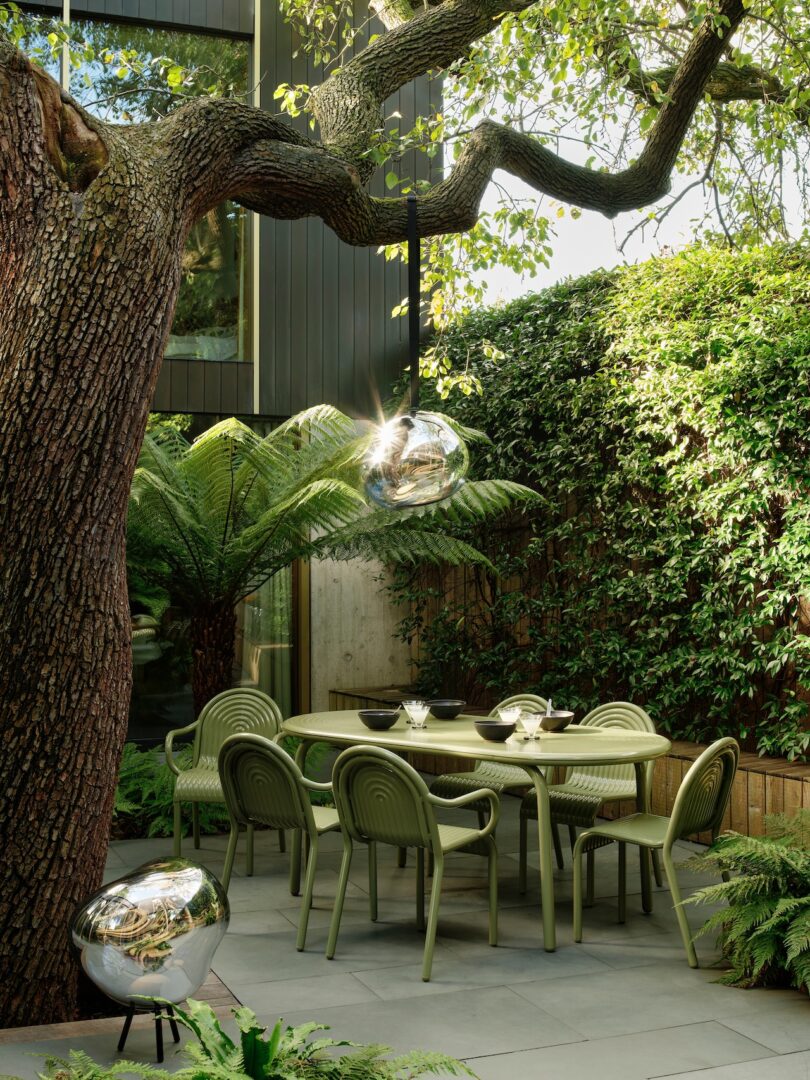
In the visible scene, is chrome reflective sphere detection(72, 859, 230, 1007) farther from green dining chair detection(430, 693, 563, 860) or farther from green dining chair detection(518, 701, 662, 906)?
green dining chair detection(430, 693, 563, 860)

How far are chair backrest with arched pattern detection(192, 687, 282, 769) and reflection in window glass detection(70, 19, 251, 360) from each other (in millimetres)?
3856

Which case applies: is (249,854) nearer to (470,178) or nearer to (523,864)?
(523,864)

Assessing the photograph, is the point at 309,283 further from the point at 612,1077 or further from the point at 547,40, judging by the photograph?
the point at 612,1077

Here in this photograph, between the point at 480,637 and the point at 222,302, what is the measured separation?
3.60m

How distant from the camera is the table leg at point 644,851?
5070mm

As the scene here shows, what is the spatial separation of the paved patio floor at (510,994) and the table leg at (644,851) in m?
0.08

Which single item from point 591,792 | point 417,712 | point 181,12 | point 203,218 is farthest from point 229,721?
point 181,12

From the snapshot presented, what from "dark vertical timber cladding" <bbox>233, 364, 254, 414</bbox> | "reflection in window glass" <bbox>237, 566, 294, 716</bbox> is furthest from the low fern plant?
"dark vertical timber cladding" <bbox>233, 364, 254, 414</bbox>

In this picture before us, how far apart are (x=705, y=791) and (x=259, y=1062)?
266 centimetres

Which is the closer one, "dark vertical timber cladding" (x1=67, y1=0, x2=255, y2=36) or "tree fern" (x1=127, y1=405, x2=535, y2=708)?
"tree fern" (x1=127, y1=405, x2=535, y2=708)

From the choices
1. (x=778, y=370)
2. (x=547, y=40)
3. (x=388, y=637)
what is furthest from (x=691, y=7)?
(x=388, y=637)

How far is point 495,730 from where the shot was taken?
4941 mm

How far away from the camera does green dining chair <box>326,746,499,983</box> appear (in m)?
4.23

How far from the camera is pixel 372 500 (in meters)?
3.97
